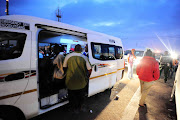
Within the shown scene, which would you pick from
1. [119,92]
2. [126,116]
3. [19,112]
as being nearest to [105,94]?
[119,92]

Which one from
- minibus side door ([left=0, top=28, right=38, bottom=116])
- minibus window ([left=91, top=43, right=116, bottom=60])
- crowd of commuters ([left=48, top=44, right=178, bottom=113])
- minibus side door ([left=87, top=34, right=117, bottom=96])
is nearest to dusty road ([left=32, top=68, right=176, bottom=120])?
crowd of commuters ([left=48, top=44, right=178, bottom=113])

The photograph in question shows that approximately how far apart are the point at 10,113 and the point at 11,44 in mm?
1326

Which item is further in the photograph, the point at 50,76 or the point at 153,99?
the point at 153,99

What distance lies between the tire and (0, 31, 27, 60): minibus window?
0.95 metres

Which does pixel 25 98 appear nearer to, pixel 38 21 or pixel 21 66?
pixel 21 66

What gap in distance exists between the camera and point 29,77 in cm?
207

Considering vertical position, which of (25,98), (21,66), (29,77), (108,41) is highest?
(108,41)

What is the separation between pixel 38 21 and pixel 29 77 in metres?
1.24

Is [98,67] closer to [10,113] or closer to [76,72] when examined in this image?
[76,72]

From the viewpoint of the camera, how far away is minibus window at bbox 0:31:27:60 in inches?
72.3

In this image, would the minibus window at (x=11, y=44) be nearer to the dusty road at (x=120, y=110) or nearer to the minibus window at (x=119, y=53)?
the dusty road at (x=120, y=110)

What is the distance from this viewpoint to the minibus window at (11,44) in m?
1.84

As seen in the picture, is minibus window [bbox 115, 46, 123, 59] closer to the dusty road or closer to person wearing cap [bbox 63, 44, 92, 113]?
the dusty road

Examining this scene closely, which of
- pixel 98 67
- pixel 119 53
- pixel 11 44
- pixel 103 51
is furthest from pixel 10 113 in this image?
pixel 119 53
